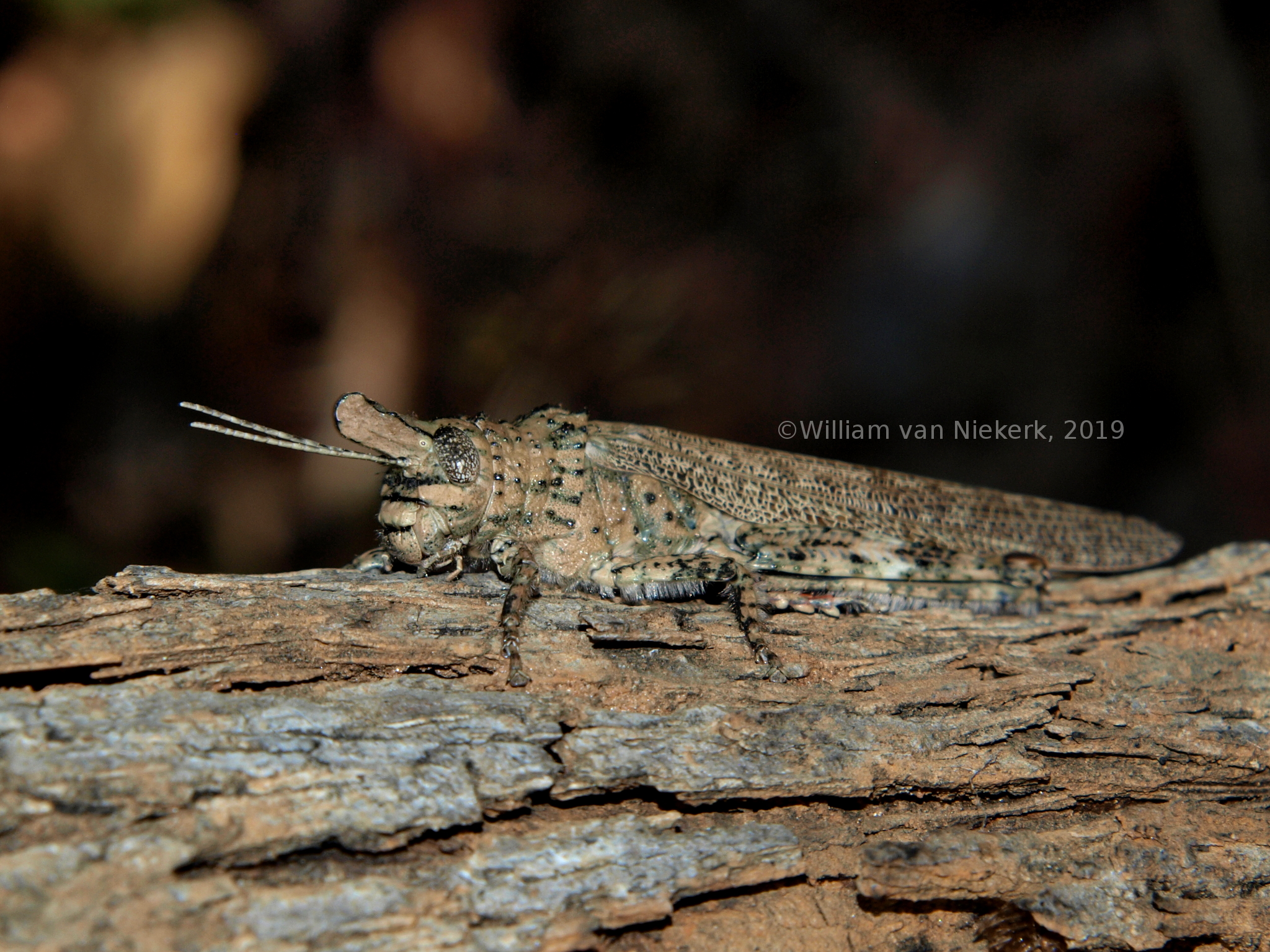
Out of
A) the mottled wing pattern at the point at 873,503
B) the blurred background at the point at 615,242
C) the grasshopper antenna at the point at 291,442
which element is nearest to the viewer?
the grasshopper antenna at the point at 291,442

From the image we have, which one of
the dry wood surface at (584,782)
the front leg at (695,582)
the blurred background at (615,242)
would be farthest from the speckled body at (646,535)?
the blurred background at (615,242)

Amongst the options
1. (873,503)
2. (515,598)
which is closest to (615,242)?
(873,503)

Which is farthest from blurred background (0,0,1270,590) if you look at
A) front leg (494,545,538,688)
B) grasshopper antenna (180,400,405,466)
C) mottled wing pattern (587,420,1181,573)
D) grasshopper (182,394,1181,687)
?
front leg (494,545,538,688)

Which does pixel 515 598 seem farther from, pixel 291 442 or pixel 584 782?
Result: pixel 291 442

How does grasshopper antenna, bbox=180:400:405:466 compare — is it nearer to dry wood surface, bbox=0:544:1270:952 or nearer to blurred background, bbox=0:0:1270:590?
dry wood surface, bbox=0:544:1270:952

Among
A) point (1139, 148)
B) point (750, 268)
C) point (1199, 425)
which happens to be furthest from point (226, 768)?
point (1139, 148)

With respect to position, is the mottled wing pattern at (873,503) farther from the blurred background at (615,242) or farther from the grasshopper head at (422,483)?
the blurred background at (615,242)
